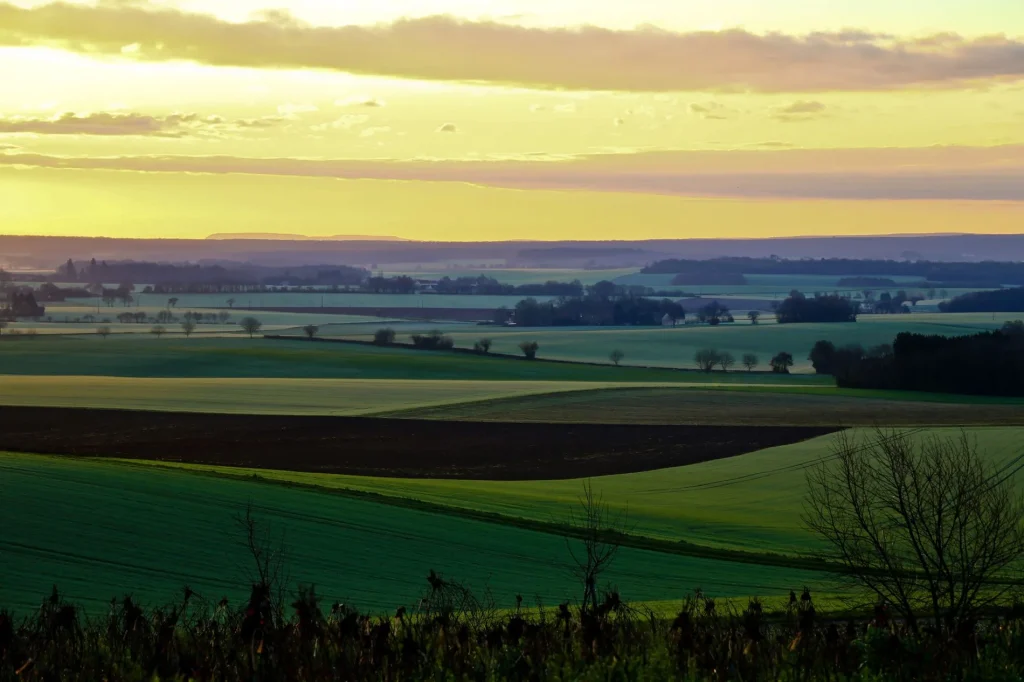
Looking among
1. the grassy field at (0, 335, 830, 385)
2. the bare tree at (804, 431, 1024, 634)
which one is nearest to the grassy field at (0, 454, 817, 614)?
the bare tree at (804, 431, 1024, 634)

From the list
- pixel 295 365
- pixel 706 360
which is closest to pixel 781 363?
pixel 706 360

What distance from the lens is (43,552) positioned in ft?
85.5

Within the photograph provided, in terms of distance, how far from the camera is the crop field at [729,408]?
195 feet

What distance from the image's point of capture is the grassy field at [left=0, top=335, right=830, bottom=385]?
3327 inches

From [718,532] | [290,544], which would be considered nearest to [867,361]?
[718,532]

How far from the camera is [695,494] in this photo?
4175cm

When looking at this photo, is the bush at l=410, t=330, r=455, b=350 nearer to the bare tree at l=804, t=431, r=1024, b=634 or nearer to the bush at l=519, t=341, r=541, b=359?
the bush at l=519, t=341, r=541, b=359

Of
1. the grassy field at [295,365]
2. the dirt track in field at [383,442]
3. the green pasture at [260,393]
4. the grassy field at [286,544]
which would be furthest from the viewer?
the grassy field at [295,365]

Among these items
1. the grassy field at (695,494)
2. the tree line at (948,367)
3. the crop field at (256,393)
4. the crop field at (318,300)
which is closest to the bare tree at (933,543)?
the grassy field at (695,494)

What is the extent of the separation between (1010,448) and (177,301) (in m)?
144

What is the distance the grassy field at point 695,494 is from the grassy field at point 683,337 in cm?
5258

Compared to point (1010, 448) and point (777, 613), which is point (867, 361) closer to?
point (1010, 448)

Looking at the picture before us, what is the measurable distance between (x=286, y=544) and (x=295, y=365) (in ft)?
198

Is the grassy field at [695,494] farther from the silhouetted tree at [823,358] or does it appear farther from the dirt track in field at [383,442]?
the silhouetted tree at [823,358]
